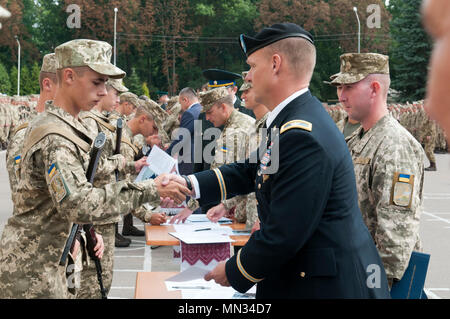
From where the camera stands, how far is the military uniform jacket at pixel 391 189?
2.90 metres

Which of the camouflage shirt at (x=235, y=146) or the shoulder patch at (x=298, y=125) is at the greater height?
the shoulder patch at (x=298, y=125)

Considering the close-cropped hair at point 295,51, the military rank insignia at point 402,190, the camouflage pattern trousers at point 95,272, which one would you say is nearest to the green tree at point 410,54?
the camouflage pattern trousers at point 95,272

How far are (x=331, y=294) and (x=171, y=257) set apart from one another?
5738 millimetres

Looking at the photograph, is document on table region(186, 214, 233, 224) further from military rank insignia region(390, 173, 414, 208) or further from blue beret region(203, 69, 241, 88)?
blue beret region(203, 69, 241, 88)

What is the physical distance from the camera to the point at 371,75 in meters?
3.46

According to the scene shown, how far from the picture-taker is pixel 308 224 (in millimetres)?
2018

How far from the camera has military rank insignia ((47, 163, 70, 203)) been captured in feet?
8.11

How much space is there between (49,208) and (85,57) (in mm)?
841

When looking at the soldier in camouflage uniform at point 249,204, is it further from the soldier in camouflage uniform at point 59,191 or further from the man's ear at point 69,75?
the man's ear at point 69,75

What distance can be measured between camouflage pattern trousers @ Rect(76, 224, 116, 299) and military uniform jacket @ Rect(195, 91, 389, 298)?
212 cm

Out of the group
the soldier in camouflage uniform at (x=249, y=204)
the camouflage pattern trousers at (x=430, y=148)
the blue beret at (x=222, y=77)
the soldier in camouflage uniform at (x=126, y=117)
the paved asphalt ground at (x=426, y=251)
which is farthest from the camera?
the camouflage pattern trousers at (x=430, y=148)

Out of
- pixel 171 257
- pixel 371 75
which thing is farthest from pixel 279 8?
pixel 371 75

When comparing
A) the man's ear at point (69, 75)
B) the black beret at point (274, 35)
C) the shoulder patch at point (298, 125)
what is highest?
the black beret at point (274, 35)

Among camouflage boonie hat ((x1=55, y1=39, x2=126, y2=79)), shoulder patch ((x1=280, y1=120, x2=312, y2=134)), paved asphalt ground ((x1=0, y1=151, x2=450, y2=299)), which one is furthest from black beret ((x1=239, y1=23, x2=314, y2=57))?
paved asphalt ground ((x1=0, y1=151, x2=450, y2=299))
